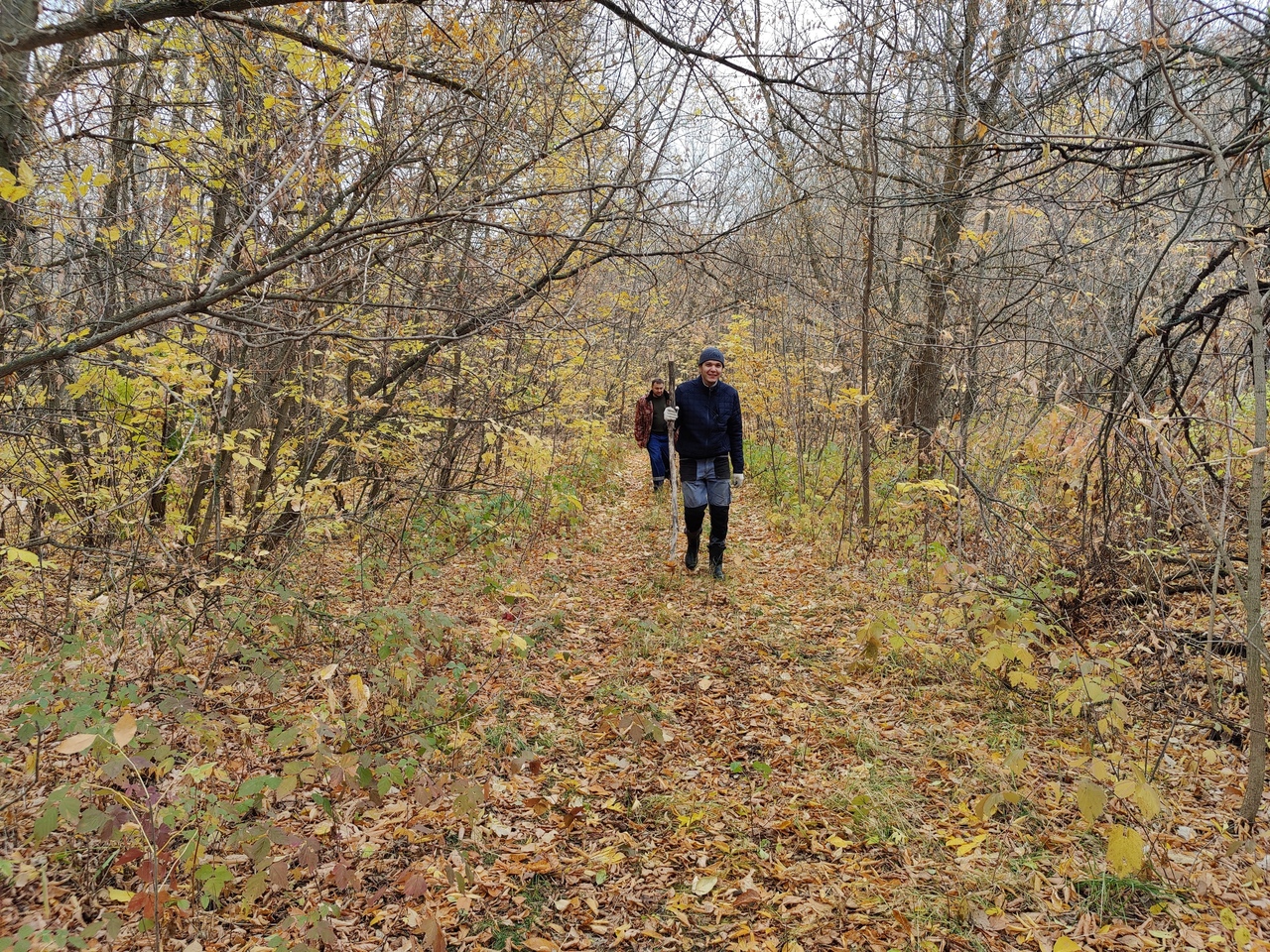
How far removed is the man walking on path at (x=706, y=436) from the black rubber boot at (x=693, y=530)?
0.01m

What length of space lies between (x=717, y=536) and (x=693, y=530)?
26 cm

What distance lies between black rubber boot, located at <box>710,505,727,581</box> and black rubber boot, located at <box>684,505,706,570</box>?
13cm

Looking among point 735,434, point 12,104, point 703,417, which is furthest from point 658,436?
point 12,104

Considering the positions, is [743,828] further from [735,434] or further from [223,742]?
[735,434]

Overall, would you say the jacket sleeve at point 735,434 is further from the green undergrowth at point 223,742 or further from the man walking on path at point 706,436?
the green undergrowth at point 223,742

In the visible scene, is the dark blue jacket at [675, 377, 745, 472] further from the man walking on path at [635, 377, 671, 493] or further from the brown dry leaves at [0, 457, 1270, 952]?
the man walking on path at [635, 377, 671, 493]

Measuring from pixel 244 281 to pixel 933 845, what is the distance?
12.8 ft

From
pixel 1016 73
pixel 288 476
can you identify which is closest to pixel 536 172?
pixel 288 476

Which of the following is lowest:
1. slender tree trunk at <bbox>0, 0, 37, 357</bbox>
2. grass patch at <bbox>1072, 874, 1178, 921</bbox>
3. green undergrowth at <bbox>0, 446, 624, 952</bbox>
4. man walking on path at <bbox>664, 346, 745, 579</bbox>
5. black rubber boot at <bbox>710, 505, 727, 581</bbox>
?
grass patch at <bbox>1072, 874, 1178, 921</bbox>

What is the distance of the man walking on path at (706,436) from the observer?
6.44 m

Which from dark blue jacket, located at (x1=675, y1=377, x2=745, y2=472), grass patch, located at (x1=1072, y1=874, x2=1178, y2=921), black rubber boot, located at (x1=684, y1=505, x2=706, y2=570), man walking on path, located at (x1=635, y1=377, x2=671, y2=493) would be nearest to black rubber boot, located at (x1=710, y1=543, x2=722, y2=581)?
black rubber boot, located at (x1=684, y1=505, x2=706, y2=570)

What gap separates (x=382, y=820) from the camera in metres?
3.30

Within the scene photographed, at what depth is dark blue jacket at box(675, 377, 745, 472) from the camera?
253 inches

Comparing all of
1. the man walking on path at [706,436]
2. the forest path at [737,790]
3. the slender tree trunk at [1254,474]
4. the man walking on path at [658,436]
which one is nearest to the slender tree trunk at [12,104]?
the forest path at [737,790]
